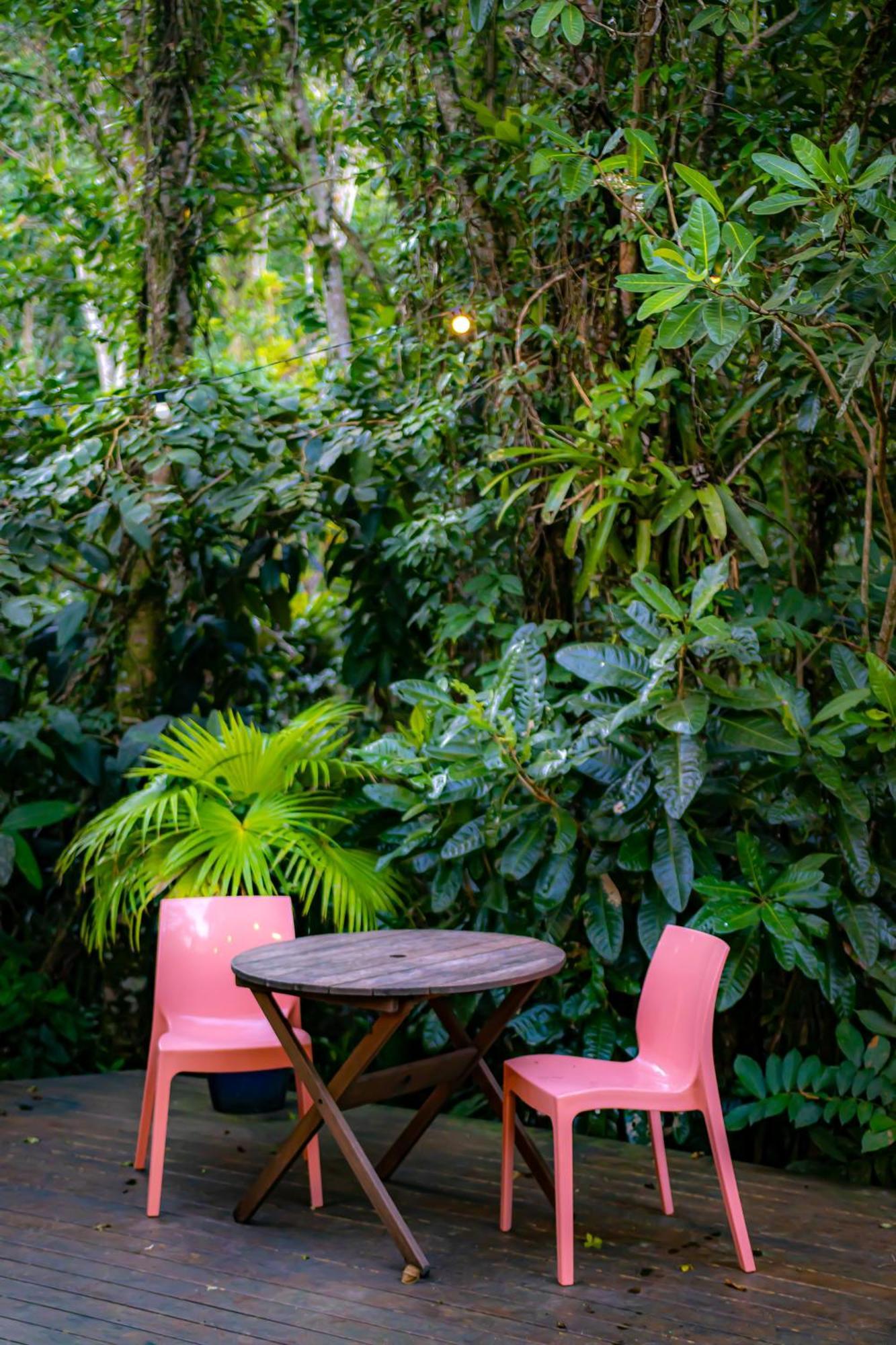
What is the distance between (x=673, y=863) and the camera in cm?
344

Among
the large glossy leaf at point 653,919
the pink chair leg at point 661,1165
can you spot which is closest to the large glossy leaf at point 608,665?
the large glossy leaf at point 653,919

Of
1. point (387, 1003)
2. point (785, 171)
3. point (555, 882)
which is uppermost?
point (785, 171)

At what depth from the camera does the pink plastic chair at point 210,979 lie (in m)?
3.29

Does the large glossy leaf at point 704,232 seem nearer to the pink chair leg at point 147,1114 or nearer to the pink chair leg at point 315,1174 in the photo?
the pink chair leg at point 315,1174

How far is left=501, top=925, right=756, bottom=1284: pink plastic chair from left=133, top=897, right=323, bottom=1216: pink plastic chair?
65cm

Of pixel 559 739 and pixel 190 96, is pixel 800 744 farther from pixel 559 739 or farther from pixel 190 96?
pixel 190 96

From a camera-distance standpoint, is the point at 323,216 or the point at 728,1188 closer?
the point at 728,1188

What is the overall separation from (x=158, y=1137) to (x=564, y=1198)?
3.45 feet

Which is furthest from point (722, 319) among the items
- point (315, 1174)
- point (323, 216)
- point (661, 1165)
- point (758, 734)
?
point (323, 216)

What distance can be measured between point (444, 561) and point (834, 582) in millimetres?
1388

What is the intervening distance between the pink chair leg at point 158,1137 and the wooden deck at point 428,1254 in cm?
6

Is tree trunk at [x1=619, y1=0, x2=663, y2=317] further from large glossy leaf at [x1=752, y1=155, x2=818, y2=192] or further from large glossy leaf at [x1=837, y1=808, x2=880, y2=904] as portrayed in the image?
large glossy leaf at [x1=837, y1=808, x2=880, y2=904]

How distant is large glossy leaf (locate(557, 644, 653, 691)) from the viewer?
346 cm

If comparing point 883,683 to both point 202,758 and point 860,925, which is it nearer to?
point 860,925
